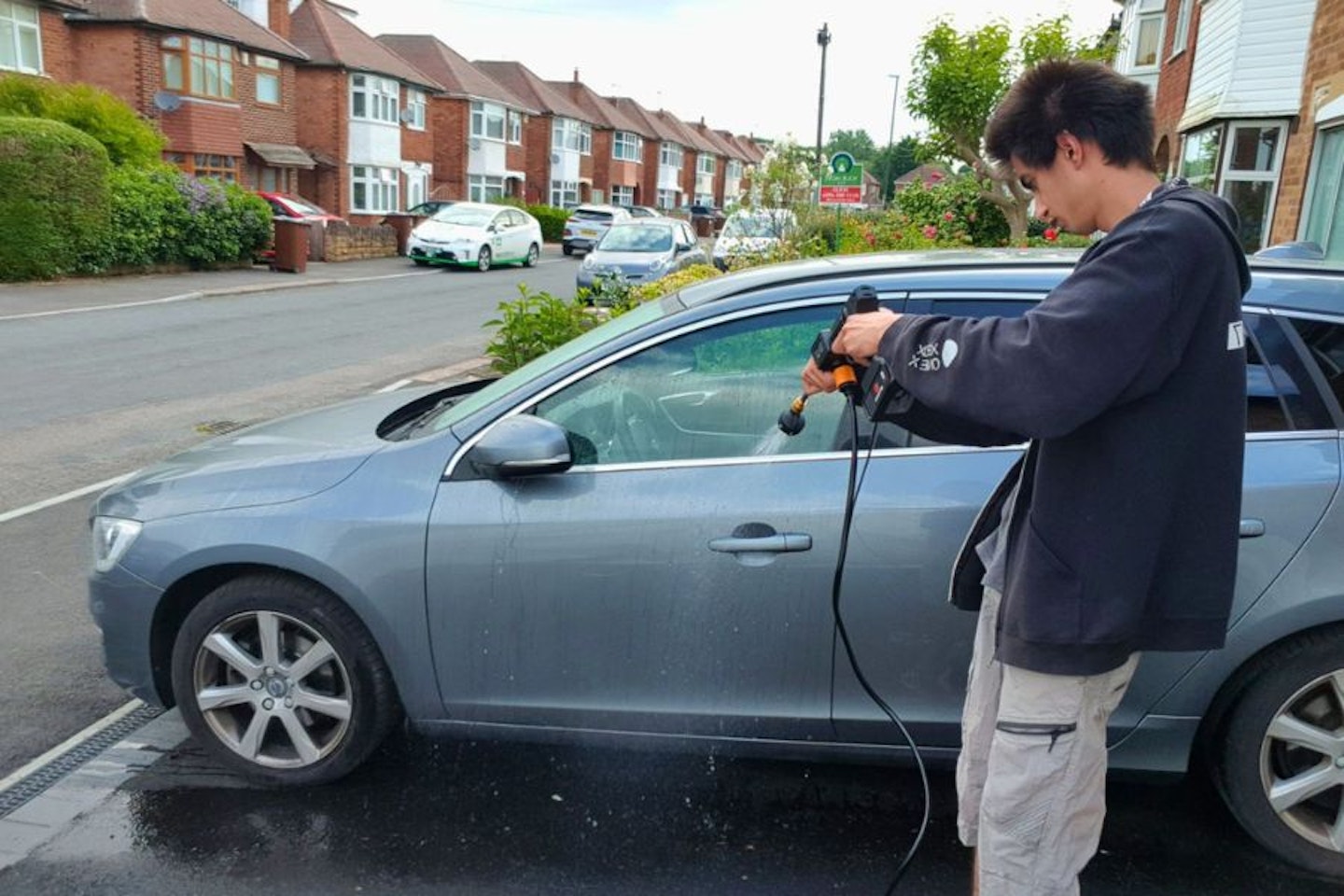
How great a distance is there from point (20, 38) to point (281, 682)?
96.9 ft

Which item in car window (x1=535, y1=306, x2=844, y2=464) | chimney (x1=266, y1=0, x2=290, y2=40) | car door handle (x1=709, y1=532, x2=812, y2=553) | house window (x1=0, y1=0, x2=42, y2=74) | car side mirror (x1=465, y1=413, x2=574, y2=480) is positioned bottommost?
car door handle (x1=709, y1=532, x2=812, y2=553)

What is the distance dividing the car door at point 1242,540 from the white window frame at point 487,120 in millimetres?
48178

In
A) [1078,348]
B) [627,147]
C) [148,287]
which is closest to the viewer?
[1078,348]

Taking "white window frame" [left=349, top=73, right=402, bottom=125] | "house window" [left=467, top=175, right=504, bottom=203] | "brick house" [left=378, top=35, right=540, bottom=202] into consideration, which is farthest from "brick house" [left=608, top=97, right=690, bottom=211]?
"white window frame" [left=349, top=73, right=402, bottom=125]

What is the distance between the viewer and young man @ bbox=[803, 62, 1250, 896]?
5.90 ft

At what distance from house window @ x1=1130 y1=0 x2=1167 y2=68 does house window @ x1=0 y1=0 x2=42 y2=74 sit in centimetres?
2507

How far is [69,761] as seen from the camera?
3.48 m

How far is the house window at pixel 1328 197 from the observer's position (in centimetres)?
970

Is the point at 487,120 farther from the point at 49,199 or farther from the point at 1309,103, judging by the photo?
the point at 1309,103

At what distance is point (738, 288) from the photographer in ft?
10.5

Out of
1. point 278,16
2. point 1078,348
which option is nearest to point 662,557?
point 1078,348

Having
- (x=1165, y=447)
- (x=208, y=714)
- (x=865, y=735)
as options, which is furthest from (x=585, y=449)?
(x=1165, y=447)

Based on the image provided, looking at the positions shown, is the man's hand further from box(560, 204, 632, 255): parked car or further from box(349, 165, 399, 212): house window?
box(349, 165, 399, 212): house window

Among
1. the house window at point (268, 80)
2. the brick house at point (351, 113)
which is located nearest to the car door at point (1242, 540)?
the house window at point (268, 80)
